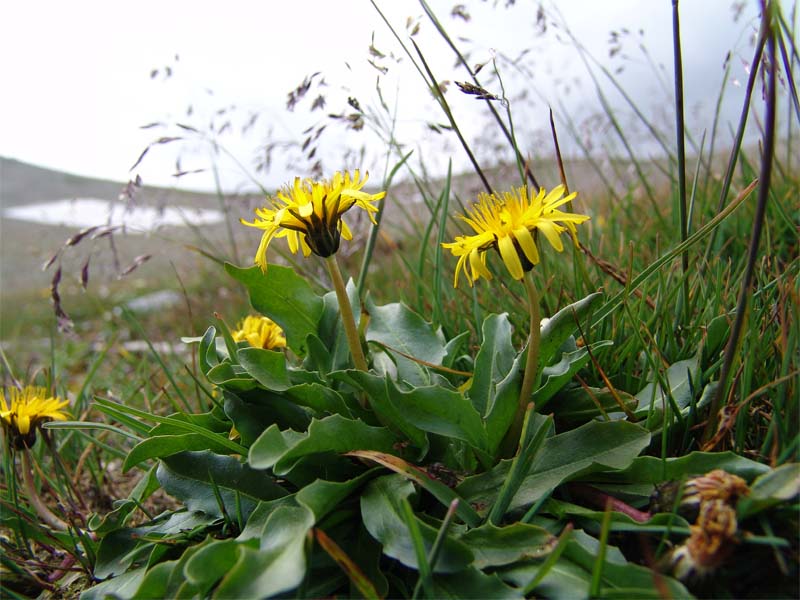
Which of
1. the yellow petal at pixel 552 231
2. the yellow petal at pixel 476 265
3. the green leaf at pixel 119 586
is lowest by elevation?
the green leaf at pixel 119 586

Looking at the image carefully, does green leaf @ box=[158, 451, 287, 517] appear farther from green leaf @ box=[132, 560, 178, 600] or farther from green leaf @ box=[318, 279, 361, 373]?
green leaf @ box=[318, 279, 361, 373]

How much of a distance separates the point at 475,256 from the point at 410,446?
523mm

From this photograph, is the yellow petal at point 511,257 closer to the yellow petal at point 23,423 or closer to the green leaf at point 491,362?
the green leaf at point 491,362

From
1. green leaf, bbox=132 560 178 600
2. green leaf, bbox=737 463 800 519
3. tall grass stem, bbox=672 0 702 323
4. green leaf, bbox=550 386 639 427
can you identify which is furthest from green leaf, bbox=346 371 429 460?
tall grass stem, bbox=672 0 702 323

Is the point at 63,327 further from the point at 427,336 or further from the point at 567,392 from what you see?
the point at 567,392

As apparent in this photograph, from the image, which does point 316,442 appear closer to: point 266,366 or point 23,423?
point 266,366

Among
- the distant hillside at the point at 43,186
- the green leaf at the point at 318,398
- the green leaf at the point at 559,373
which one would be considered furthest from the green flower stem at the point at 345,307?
the distant hillside at the point at 43,186

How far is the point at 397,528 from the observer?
1.13 metres

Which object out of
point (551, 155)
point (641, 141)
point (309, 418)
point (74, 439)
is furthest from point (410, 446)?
point (551, 155)

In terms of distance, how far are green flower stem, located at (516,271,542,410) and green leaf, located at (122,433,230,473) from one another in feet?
2.41

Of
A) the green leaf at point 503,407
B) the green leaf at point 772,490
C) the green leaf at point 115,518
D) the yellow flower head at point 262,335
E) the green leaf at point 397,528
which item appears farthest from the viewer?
the yellow flower head at point 262,335

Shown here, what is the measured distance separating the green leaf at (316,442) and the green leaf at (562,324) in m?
0.44

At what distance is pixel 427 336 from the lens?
1717 millimetres

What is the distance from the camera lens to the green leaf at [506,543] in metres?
1.08
